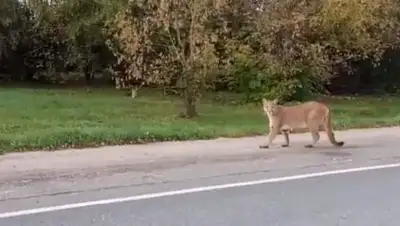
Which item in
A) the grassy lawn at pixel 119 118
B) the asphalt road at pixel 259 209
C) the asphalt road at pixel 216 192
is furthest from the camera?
the grassy lawn at pixel 119 118

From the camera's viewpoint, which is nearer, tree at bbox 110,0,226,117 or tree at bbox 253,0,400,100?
tree at bbox 110,0,226,117

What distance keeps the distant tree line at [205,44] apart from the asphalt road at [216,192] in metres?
5.50

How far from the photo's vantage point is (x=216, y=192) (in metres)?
8.53

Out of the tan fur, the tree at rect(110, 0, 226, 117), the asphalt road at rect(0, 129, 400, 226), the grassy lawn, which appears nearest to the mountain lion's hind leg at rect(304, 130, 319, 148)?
the tan fur

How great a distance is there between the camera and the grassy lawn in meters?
12.5

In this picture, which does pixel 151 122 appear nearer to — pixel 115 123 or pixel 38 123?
pixel 115 123

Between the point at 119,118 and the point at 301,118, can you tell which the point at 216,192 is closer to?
the point at 301,118

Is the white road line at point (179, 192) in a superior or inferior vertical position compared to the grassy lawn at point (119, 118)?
superior

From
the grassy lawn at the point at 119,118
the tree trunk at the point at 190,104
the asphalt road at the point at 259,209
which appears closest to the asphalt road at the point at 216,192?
the asphalt road at the point at 259,209

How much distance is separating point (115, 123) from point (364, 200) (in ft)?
26.2

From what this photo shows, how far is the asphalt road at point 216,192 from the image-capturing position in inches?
282

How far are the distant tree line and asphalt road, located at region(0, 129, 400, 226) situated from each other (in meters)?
5.50

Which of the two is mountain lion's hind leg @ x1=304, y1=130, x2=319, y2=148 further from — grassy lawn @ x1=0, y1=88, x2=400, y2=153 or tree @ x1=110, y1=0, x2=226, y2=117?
tree @ x1=110, y1=0, x2=226, y2=117

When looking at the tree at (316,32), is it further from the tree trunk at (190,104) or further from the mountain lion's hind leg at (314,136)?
the mountain lion's hind leg at (314,136)
